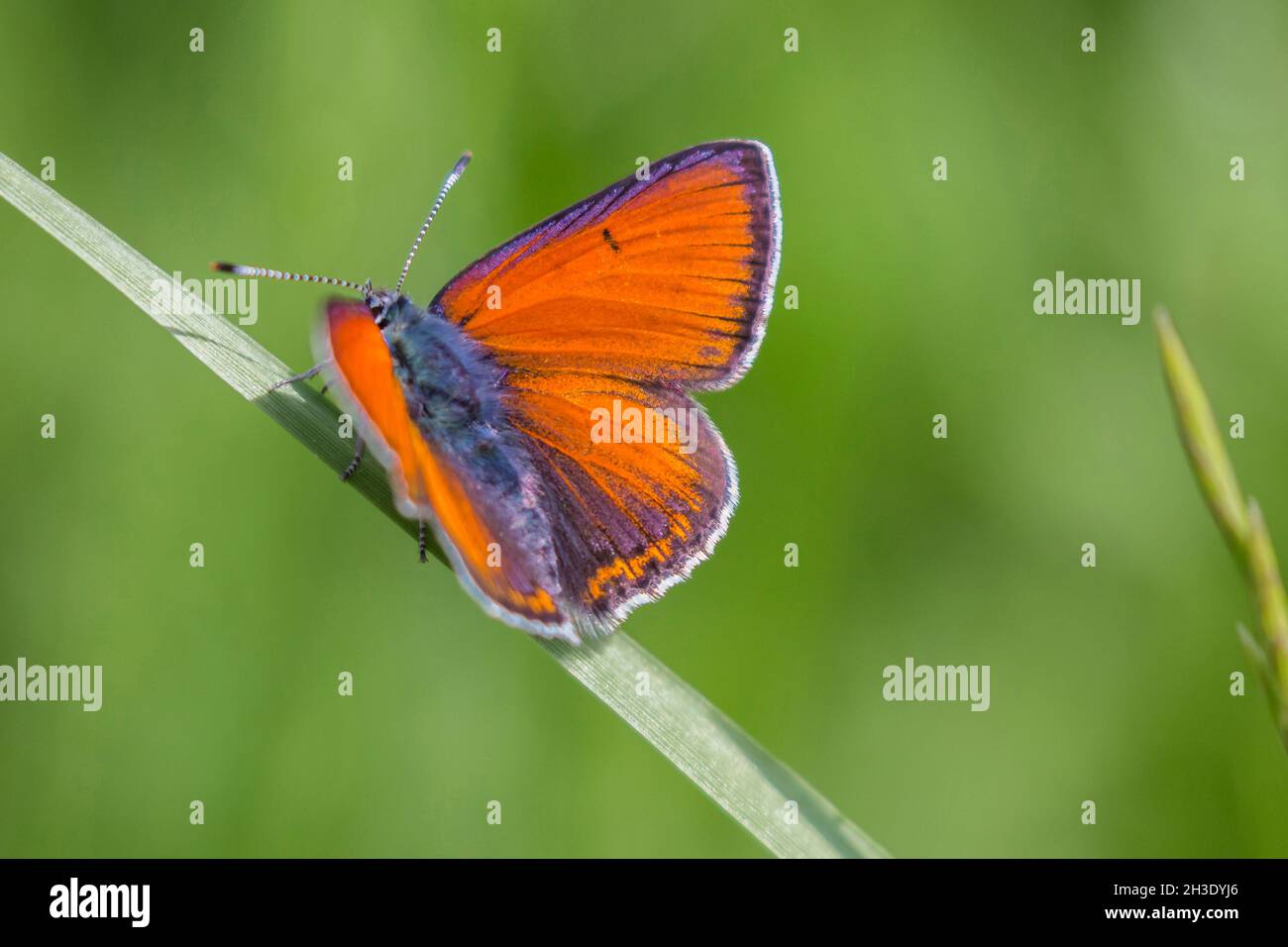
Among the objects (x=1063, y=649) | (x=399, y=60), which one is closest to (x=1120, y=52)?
(x=1063, y=649)

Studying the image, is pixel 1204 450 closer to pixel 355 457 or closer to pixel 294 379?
pixel 355 457

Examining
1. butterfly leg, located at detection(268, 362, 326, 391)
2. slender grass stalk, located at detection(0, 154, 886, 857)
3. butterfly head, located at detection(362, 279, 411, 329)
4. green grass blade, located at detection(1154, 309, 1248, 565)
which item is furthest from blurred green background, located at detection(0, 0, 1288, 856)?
green grass blade, located at detection(1154, 309, 1248, 565)

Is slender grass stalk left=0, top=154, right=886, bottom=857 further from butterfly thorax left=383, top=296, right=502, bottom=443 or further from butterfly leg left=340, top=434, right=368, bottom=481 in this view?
butterfly thorax left=383, top=296, right=502, bottom=443

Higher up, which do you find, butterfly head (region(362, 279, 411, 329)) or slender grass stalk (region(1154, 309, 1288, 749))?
butterfly head (region(362, 279, 411, 329))

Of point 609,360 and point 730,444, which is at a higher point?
point 609,360

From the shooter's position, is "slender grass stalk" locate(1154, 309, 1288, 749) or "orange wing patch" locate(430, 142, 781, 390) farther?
"orange wing patch" locate(430, 142, 781, 390)

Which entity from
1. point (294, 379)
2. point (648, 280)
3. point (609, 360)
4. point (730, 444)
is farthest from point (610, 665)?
point (730, 444)
